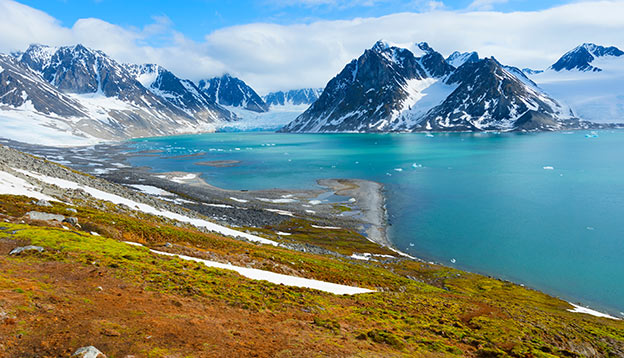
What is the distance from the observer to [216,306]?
16.0 meters

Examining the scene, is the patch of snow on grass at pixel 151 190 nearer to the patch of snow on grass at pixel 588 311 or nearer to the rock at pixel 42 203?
the rock at pixel 42 203

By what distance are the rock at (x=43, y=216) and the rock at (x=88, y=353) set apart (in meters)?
20.9

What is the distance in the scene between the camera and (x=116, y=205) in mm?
40875

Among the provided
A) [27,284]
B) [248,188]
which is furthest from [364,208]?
[27,284]

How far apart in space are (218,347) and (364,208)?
67.9m

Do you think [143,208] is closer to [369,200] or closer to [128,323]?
[128,323]

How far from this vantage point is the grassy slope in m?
11.9

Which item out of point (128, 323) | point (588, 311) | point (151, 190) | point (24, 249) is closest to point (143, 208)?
point (24, 249)

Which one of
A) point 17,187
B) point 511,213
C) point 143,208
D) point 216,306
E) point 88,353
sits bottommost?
point 511,213

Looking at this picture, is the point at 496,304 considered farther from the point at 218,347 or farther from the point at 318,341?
the point at 218,347

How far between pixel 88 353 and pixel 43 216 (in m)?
21.9

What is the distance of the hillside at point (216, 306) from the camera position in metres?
12.1

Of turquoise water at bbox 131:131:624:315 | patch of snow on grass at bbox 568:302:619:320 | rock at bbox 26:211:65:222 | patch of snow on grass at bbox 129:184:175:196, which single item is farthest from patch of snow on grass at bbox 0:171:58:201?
patch of snow on grass at bbox 568:302:619:320

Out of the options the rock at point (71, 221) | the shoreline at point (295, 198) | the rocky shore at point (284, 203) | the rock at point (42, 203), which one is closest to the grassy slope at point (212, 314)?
the rock at point (71, 221)
